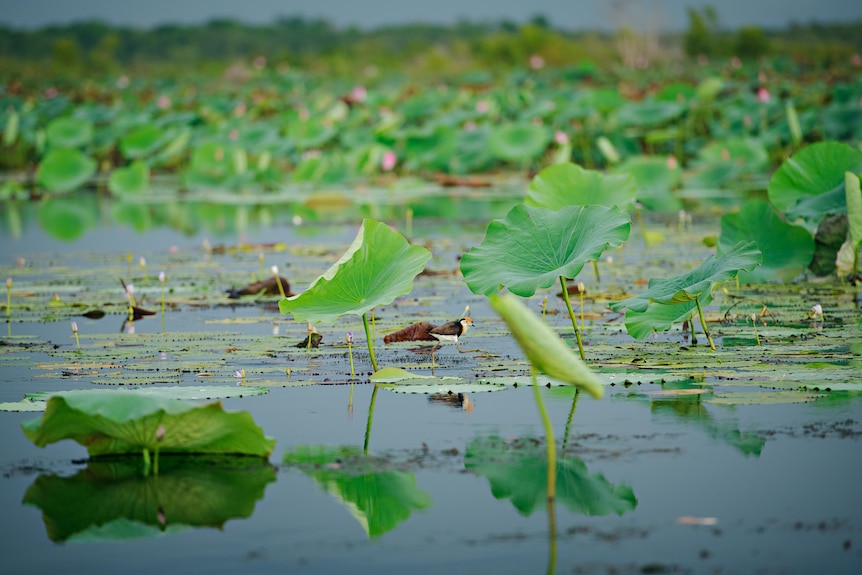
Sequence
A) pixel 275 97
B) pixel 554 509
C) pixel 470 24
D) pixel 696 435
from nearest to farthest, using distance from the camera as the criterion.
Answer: pixel 554 509, pixel 696 435, pixel 275 97, pixel 470 24

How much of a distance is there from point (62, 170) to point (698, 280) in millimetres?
7895

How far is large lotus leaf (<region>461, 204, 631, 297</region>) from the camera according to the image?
2.96 metres

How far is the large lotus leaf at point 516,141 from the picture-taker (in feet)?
32.9

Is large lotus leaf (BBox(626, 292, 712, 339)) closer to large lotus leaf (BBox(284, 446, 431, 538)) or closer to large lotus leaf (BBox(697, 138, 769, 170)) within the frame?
large lotus leaf (BBox(284, 446, 431, 538))

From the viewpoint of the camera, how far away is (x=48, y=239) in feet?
23.1

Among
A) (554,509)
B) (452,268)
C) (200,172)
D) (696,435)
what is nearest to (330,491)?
(554,509)

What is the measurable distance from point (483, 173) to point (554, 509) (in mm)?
10104

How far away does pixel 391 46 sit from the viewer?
134 ft

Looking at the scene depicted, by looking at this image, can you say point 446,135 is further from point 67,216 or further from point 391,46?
point 391,46

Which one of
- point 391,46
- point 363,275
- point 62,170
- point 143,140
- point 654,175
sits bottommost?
point 363,275

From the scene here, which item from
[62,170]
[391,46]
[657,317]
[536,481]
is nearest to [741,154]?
[62,170]

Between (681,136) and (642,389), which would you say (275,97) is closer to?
(681,136)

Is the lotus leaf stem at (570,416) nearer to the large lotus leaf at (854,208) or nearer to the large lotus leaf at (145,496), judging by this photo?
the large lotus leaf at (145,496)

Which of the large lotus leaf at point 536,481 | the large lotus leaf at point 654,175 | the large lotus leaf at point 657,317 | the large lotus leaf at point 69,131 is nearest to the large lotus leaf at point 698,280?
the large lotus leaf at point 657,317
